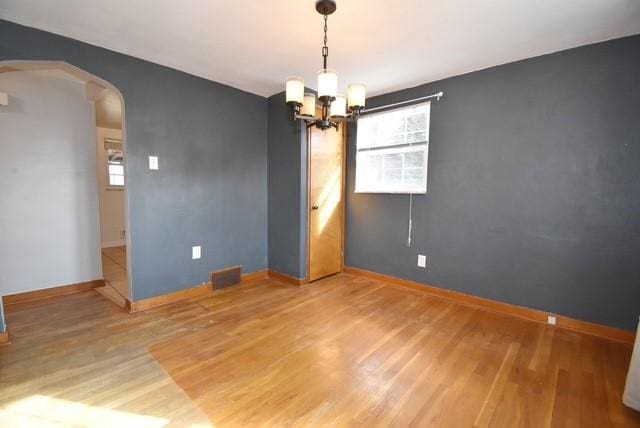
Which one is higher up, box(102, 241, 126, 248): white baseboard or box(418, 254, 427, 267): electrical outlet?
box(418, 254, 427, 267): electrical outlet

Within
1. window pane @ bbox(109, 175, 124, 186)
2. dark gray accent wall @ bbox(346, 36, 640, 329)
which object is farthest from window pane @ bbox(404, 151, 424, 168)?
window pane @ bbox(109, 175, 124, 186)

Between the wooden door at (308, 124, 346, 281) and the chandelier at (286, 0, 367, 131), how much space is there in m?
1.32

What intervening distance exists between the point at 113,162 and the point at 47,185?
2.74m

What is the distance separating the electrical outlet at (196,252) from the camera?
298 centimetres

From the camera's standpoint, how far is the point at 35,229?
282cm

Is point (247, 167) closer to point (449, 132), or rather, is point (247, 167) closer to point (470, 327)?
point (449, 132)

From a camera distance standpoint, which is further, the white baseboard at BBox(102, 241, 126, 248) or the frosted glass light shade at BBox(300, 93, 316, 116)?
the white baseboard at BBox(102, 241, 126, 248)

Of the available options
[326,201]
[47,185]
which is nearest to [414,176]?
[326,201]

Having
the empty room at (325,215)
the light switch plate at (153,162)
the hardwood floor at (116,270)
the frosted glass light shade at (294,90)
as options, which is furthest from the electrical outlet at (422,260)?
the hardwood floor at (116,270)

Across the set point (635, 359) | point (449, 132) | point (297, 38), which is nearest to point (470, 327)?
point (635, 359)

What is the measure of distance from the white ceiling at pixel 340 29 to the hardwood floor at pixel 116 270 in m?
2.25

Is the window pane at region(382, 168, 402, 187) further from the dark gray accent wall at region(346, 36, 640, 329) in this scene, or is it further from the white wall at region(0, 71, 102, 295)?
the white wall at region(0, 71, 102, 295)

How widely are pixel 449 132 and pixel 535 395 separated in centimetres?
229

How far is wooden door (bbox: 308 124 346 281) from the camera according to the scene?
132 inches
